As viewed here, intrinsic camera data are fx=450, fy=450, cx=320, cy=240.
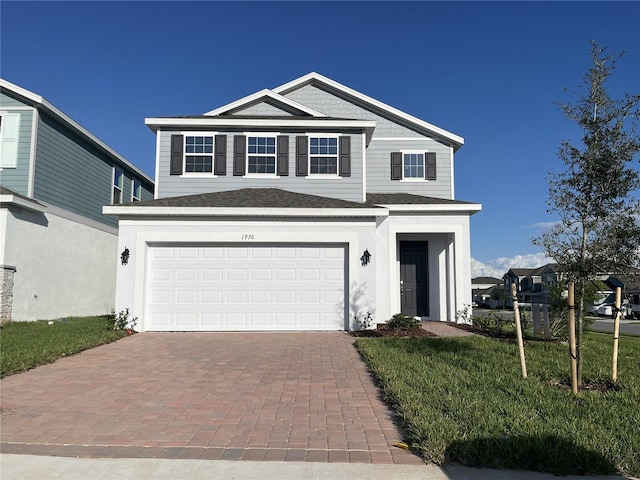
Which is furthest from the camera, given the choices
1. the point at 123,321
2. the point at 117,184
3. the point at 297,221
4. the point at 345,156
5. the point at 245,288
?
the point at 117,184

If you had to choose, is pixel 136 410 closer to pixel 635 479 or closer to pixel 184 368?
pixel 184 368

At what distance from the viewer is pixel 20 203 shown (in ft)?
42.1

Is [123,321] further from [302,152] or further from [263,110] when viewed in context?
[263,110]

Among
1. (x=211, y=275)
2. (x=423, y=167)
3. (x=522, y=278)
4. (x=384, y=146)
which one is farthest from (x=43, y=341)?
(x=522, y=278)

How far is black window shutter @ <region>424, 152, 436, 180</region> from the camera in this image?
16.8m

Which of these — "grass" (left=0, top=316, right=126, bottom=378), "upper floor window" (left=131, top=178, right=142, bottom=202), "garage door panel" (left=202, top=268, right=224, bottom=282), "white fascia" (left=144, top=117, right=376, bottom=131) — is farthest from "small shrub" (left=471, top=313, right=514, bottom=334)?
"upper floor window" (left=131, top=178, right=142, bottom=202)

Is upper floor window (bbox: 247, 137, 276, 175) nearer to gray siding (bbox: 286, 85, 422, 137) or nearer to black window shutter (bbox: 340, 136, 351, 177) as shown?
black window shutter (bbox: 340, 136, 351, 177)

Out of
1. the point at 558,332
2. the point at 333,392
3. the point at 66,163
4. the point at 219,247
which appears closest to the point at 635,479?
the point at 333,392

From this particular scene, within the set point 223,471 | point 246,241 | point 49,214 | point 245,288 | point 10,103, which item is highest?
point 10,103

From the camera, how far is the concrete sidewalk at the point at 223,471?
3590mm

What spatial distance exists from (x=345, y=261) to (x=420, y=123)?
7495mm

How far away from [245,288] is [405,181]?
7.87 metres

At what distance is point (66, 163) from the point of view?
15922 millimetres

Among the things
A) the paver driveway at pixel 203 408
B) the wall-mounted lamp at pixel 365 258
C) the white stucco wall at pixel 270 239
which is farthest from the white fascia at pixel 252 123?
the paver driveway at pixel 203 408
